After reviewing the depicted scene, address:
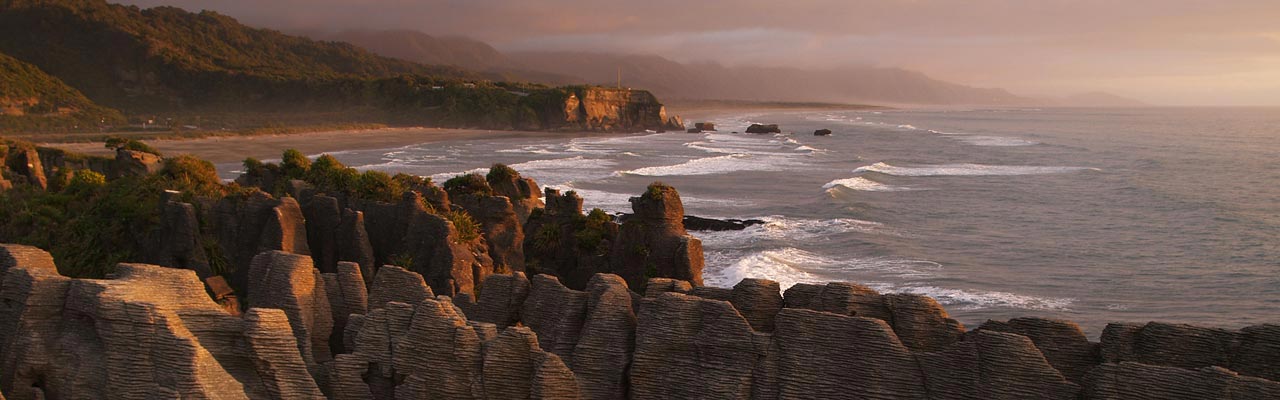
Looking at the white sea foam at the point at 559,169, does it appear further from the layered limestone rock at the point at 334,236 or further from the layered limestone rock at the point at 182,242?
the layered limestone rock at the point at 182,242

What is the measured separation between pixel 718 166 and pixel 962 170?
2004 centimetres

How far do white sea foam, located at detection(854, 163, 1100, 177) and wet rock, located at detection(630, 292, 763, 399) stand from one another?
6364cm

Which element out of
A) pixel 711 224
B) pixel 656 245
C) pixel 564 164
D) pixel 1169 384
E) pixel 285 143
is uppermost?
pixel 1169 384

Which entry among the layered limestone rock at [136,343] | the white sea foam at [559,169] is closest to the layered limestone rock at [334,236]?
the layered limestone rock at [136,343]

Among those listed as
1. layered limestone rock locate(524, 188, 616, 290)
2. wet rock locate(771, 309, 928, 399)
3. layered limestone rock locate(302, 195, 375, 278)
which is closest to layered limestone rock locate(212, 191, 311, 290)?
layered limestone rock locate(302, 195, 375, 278)

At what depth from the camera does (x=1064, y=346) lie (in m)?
11.8

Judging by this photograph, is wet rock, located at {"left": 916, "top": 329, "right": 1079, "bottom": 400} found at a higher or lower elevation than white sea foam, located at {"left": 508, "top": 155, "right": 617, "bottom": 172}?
higher

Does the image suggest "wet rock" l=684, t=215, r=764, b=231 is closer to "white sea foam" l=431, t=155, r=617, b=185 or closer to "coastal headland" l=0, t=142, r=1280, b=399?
"white sea foam" l=431, t=155, r=617, b=185

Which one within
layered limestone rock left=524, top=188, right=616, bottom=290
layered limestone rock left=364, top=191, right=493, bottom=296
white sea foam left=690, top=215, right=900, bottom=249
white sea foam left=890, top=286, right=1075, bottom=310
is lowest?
white sea foam left=890, top=286, right=1075, bottom=310

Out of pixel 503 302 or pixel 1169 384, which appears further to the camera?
pixel 503 302

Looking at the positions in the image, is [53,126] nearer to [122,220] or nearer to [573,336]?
[122,220]

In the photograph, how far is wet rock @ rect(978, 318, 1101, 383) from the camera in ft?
38.4

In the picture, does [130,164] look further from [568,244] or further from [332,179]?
[568,244]

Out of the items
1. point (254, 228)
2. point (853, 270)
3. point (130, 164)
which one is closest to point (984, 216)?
point (853, 270)
